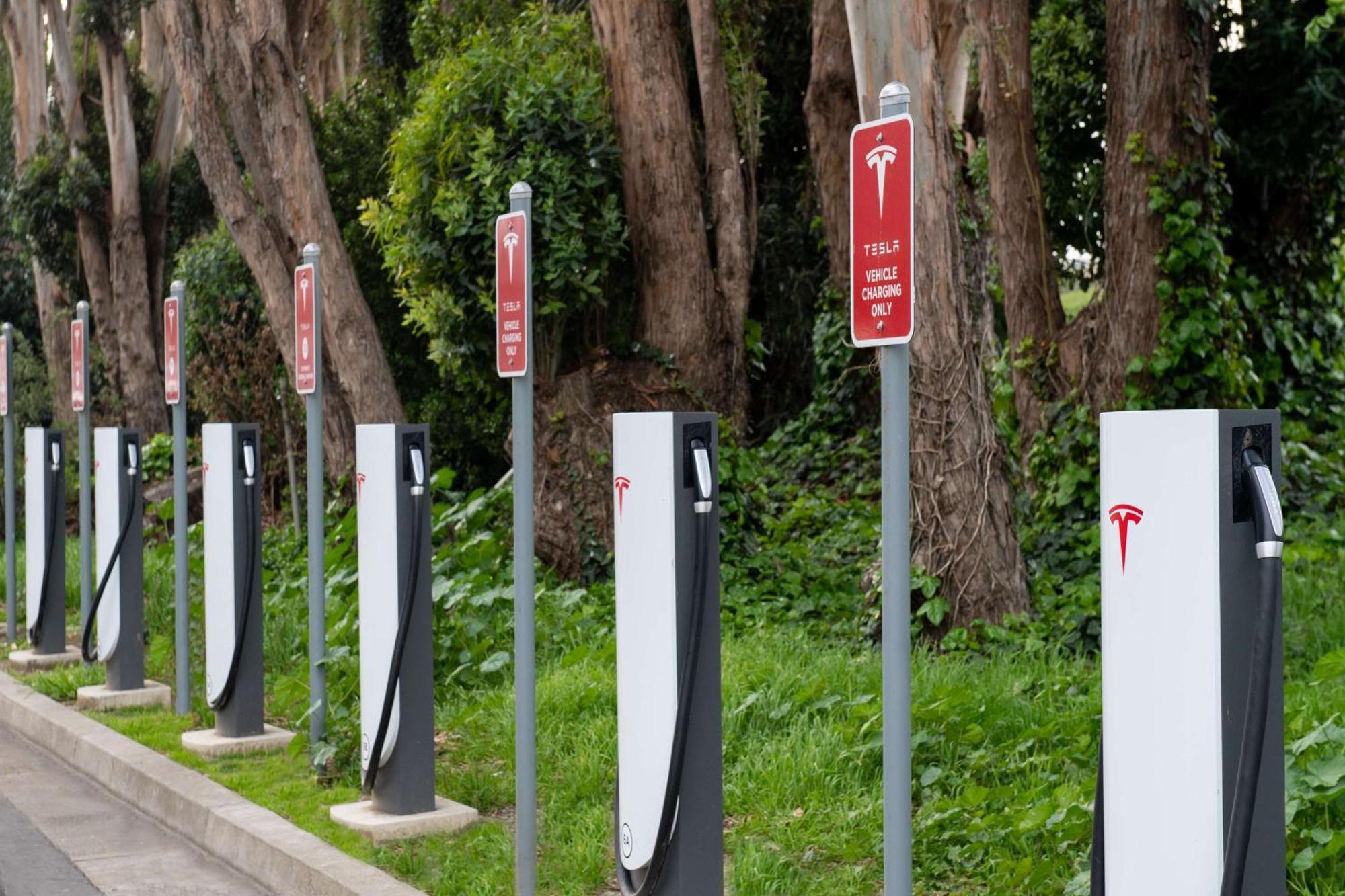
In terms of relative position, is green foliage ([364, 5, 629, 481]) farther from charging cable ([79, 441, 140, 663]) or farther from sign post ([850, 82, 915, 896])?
sign post ([850, 82, 915, 896])

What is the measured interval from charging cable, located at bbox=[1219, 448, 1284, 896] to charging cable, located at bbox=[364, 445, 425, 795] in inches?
145

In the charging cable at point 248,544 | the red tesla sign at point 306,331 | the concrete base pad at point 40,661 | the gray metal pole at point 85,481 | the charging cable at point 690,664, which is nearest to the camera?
the charging cable at point 690,664

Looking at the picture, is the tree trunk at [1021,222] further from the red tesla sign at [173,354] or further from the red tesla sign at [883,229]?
the red tesla sign at [883,229]

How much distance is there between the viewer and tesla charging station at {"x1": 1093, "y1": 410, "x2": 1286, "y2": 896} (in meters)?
3.00

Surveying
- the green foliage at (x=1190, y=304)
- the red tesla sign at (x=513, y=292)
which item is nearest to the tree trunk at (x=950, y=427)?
the green foliage at (x=1190, y=304)

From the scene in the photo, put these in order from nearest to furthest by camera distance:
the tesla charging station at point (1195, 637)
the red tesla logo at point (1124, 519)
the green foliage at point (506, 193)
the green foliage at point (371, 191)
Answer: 1. the tesla charging station at point (1195, 637)
2. the red tesla logo at point (1124, 519)
3. the green foliage at point (506, 193)
4. the green foliage at point (371, 191)

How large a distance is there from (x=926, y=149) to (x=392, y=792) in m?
4.39

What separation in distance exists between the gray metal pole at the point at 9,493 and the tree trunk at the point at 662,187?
476 centimetres

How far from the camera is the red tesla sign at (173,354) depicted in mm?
8727

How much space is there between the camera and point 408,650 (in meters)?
6.11

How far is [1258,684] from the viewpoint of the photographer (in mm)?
2850

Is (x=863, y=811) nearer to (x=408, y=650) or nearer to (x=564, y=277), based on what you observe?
(x=408, y=650)

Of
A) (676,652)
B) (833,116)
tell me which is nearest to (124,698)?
(676,652)

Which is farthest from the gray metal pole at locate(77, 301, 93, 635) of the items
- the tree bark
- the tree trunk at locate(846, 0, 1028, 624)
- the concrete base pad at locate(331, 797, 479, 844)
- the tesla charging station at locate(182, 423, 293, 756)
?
the tree bark
